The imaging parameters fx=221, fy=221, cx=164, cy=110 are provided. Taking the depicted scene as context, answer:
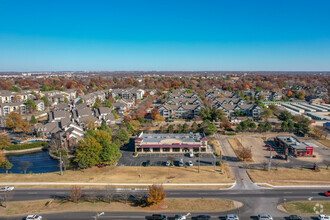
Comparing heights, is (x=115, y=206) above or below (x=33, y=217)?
below

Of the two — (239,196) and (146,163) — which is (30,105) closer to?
(146,163)

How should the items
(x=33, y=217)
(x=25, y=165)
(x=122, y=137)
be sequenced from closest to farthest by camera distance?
(x=33, y=217) → (x=25, y=165) → (x=122, y=137)

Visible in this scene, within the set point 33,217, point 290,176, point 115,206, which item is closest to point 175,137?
point 290,176

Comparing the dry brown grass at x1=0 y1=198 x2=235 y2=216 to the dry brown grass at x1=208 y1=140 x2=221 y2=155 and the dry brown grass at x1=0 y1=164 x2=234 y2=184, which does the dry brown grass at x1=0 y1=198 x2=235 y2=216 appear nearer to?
the dry brown grass at x1=0 y1=164 x2=234 y2=184

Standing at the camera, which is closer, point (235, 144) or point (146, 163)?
point (146, 163)

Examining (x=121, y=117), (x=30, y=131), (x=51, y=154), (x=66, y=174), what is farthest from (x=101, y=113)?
(x=66, y=174)

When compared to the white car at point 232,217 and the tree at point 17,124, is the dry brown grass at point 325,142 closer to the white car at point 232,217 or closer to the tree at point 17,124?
the white car at point 232,217

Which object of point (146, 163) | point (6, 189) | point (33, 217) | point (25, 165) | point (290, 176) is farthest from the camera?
point (25, 165)
